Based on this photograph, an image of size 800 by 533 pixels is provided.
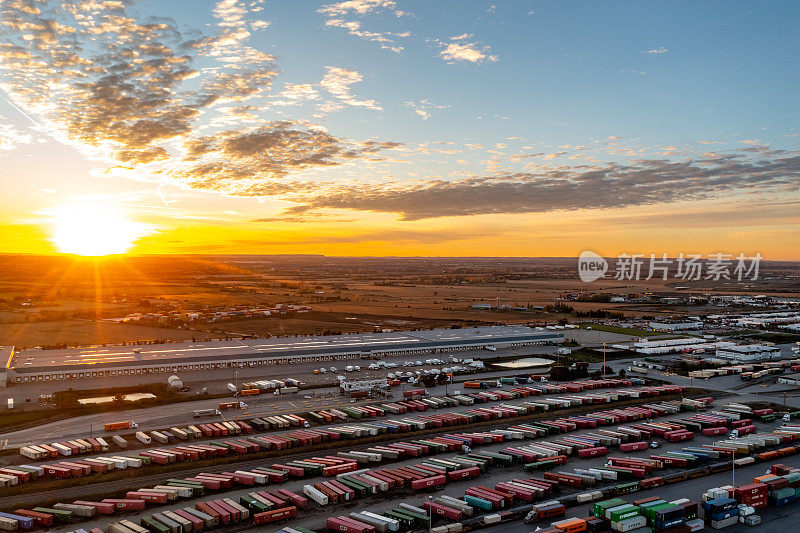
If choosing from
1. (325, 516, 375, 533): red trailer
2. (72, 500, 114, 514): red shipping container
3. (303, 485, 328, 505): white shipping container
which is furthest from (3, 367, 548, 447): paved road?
(325, 516, 375, 533): red trailer

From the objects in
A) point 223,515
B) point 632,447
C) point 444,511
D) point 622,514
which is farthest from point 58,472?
point 632,447

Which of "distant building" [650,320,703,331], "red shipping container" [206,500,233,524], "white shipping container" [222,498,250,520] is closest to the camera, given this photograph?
"red shipping container" [206,500,233,524]

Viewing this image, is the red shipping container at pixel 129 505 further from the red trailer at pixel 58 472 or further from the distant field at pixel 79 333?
the distant field at pixel 79 333

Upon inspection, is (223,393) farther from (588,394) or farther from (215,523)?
(588,394)

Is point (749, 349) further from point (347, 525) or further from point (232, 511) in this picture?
point (232, 511)

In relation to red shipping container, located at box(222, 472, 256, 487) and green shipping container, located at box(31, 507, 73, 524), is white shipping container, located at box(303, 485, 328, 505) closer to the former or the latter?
red shipping container, located at box(222, 472, 256, 487)

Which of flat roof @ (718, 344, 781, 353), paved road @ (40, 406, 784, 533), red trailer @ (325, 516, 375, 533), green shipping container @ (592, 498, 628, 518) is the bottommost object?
paved road @ (40, 406, 784, 533)

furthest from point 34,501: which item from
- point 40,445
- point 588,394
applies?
point 588,394
